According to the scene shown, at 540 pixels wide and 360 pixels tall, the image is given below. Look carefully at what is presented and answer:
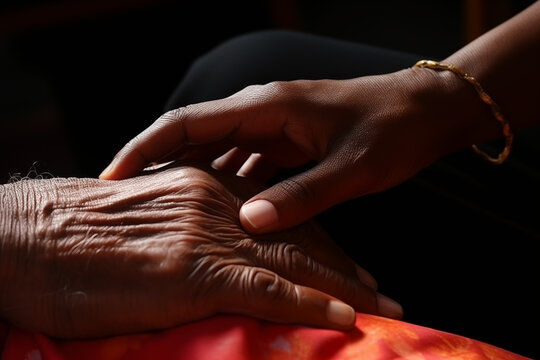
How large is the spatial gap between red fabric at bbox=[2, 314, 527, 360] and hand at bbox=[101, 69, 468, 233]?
0.15m

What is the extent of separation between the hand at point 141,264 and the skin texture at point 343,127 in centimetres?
5

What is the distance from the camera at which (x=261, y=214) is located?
794 mm

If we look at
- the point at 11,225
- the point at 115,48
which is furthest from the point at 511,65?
the point at 115,48

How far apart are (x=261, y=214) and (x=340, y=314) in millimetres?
156

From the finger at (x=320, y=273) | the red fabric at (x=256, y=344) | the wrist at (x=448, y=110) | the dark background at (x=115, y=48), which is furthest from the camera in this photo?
the dark background at (x=115, y=48)

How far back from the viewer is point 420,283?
3.39 feet

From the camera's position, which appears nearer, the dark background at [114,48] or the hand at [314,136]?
the hand at [314,136]

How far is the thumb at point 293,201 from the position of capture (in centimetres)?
79

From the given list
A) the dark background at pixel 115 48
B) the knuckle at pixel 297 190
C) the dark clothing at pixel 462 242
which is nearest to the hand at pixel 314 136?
the knuckle at pixel 297 190

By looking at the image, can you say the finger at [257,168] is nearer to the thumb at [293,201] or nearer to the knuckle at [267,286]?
the thumb at [293,201]

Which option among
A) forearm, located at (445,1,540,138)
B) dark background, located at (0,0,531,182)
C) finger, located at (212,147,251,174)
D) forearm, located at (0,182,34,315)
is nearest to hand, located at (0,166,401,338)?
forearm, located at (0,182,34,315)

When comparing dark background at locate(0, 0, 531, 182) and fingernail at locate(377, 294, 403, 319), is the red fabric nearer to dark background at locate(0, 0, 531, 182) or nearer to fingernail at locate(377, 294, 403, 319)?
fingernail at locate(377, 294, 403, 319)

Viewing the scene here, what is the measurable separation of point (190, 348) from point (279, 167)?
42cm

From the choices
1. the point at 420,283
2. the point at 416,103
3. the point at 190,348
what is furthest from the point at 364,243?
the point at 190,348
